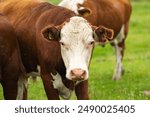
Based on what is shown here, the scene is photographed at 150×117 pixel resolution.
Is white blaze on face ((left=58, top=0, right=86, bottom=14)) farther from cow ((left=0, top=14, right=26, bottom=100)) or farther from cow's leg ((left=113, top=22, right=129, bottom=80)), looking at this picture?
cow's leg ((left=113, top=22, right=129, bottom=80))

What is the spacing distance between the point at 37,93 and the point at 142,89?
7.57ft

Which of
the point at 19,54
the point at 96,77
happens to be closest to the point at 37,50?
the point at 19,54

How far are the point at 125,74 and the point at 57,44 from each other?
720 cm

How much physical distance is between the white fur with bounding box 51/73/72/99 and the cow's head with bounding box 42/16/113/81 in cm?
54

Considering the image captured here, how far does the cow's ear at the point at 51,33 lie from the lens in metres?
9.29

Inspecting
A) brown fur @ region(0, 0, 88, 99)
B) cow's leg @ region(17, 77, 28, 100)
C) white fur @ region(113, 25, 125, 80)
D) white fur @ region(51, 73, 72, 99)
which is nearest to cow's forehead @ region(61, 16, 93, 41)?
brown fur @ region(0, 0, 88, 99)

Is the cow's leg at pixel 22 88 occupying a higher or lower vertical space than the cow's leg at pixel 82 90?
lower

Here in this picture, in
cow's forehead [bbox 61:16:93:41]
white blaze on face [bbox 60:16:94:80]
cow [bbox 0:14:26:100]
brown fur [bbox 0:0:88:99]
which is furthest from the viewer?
brown fur [bbox 0:0:88:99]

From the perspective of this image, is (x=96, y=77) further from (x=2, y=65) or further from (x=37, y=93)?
(x=2, y=65)

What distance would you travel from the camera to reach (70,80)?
9539 millimetres

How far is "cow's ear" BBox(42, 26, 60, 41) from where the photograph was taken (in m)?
9.29

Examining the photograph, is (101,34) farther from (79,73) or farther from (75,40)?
(79,73)

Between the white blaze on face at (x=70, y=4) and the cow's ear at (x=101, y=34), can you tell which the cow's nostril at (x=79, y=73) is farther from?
the white blaze on face at (x=70, y=4)

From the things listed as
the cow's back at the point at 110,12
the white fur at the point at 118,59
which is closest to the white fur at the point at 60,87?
the cow's back at the point at 110,12
